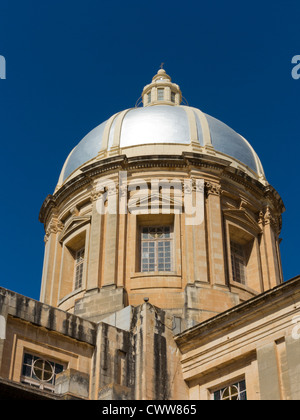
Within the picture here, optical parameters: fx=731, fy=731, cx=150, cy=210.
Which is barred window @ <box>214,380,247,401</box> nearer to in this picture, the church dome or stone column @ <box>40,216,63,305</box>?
stone column @ <box>40,216,63,305</box>

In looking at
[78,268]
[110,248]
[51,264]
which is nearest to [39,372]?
[110,248]

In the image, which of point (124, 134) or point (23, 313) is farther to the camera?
point (124, 134)

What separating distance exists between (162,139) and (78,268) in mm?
6975

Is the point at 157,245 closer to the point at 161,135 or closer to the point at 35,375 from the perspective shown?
the point at 161,135

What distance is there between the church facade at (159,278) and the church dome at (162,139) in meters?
0.08

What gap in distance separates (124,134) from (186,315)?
1050cm

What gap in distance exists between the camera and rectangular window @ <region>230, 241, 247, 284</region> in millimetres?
31406

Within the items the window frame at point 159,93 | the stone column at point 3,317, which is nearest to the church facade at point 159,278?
the stone column at point 3,317

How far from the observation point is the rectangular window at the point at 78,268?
31727 mm

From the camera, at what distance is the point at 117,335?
23.9 meters

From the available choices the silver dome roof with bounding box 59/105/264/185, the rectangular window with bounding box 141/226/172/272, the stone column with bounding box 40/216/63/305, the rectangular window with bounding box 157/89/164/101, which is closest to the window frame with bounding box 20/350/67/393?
the rectangular window with bounding box 141/226/172/272

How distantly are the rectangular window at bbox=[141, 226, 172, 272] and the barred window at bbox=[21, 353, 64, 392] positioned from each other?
823cm
